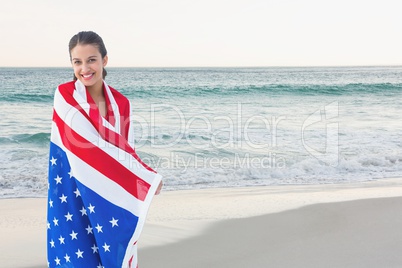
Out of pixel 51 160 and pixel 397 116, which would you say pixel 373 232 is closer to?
pixel 51 160

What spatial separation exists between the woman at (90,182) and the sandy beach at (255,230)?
1.58 meters

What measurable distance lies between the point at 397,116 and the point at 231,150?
8.71 meters

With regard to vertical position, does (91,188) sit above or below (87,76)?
below

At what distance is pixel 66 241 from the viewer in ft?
7.14

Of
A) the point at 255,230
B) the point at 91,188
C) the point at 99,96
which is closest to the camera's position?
the point at 91,188

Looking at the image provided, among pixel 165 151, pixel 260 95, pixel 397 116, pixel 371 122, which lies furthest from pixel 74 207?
pixel 260 95

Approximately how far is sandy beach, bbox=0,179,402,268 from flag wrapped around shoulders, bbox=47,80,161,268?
1.59 meters

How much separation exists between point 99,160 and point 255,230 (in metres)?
2.68

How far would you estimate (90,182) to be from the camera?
212 centimetres
